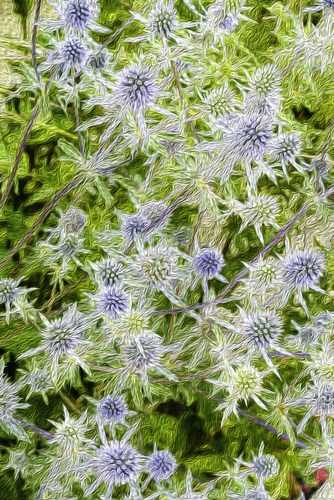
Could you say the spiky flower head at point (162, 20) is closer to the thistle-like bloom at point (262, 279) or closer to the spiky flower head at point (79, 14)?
the spiky flower head at point (79, 14)

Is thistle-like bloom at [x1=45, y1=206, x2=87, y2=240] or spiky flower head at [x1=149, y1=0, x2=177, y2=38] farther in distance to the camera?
thistle-like bloom at [x1=45, y1=206, x2=87, y2=240]

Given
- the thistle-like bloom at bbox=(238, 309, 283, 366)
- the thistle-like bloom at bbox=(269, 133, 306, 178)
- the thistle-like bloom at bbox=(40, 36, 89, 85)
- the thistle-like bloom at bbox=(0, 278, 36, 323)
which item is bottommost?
the thistle-like bloom at bbox=(0, 278, 36, 323)

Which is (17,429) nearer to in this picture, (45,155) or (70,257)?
(70,257)

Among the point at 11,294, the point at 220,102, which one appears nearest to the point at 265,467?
the point at 11,294

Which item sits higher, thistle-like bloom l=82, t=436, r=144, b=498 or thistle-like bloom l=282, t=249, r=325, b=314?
thistle-like bloom l=282, t=249, r=325, b=314

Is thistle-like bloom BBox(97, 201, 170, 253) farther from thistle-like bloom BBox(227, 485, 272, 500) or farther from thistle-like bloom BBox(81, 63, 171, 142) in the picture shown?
thistle-like bloom BBox(227, 485, 272, 500)

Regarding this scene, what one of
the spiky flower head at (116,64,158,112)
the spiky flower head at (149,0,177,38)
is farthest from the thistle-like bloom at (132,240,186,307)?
the spiky flower head at (149,0,177,38)

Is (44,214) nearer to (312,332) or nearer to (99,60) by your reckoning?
(99,60)

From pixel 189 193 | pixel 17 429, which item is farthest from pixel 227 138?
pixel 17 429
